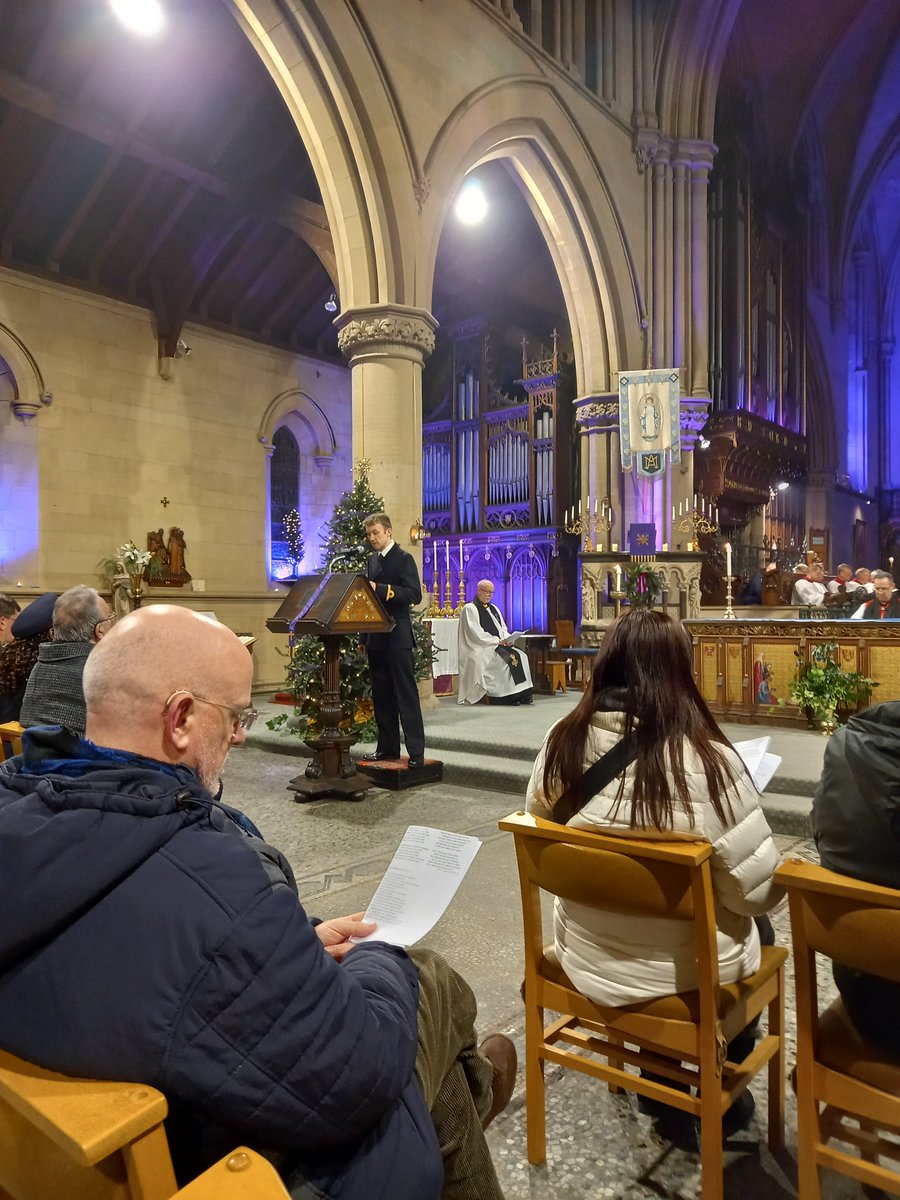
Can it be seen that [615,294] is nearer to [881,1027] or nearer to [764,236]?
[764,236]

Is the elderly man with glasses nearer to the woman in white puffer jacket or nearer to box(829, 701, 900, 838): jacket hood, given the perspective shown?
the woman in white puffer jacket

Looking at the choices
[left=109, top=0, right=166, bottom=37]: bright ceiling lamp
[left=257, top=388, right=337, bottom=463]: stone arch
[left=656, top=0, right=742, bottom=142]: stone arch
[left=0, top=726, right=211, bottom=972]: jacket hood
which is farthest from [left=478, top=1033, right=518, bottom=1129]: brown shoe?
[left=656, top=0, right=742, bottom=142]: stone arch

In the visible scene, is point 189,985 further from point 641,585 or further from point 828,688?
point 641,585

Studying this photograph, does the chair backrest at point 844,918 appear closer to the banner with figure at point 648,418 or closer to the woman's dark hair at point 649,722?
the woman's dark hair at point 649,722

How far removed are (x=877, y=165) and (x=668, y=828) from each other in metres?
23.4

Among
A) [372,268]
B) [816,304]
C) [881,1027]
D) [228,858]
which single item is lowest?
[881,1027]

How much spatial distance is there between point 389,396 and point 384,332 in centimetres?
63

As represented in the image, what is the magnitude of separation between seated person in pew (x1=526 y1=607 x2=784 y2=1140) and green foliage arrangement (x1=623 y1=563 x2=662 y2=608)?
6.96 metres

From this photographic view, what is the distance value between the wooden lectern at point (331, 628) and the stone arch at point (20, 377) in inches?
252

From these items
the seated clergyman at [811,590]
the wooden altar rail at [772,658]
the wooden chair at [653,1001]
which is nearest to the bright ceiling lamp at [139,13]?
the wooden altar rail at [772,658]

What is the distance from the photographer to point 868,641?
273 inches

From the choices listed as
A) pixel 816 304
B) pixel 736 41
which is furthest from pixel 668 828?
pixel 816 304

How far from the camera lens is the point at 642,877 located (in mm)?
1655

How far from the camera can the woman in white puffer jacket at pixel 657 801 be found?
177cm
